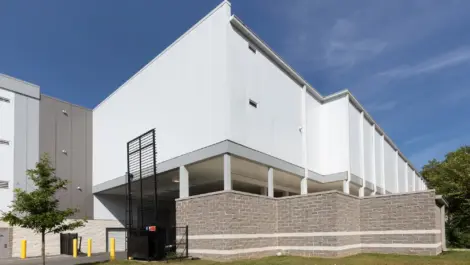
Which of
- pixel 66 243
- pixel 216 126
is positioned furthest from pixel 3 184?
pixel 216 126

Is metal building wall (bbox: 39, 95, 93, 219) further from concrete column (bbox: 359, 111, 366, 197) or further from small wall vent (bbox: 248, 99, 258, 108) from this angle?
concrete column (bbox: 359, 111, 366, 197)

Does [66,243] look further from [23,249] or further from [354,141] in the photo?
[354,141]

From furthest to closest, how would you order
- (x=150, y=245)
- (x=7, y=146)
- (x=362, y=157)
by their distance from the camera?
(x=362, y=157) → (x=7, y=146) → (x=150, y=245)

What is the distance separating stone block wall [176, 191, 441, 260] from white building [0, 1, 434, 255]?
1429mm

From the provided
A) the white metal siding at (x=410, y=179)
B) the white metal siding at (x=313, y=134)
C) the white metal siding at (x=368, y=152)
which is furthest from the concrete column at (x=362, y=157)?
the white metal siding at (x=410, y=179)

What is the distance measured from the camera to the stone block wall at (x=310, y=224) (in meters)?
17.6

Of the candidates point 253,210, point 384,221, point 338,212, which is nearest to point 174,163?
point 253,210

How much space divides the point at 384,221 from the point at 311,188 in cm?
1256

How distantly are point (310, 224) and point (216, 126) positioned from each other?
20.4 ft

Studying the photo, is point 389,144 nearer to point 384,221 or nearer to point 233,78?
point 384,221

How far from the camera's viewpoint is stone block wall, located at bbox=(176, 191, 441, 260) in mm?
17594

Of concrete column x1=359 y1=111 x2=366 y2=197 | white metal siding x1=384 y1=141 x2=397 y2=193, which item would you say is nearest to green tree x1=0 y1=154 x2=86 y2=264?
→ concrete column x1=359 y1=111 x2=366 y2=197

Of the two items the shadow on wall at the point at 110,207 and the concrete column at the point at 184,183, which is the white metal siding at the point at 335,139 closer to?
the concrete column at the point at 184,183

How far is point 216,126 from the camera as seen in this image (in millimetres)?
19359
